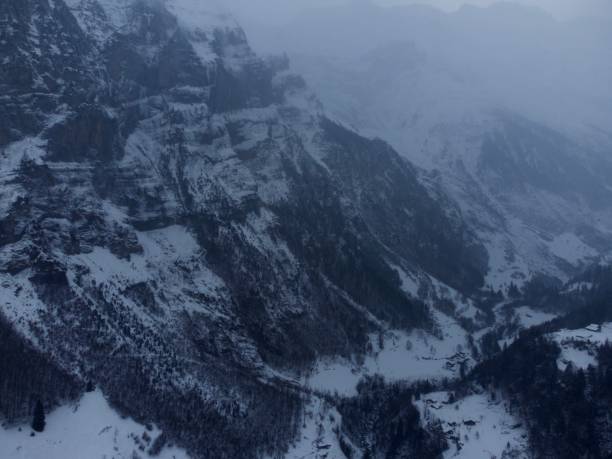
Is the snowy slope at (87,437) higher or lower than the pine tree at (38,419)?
lower

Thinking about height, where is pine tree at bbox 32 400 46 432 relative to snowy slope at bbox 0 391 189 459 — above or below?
above

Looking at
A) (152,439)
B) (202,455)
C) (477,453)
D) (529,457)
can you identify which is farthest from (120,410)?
(529,457)

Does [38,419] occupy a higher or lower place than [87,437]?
higher

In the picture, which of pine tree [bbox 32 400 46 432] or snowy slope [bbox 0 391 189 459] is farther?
pine tree [bbox 32 400 46 432]

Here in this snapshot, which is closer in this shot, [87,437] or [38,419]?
[38,419]
